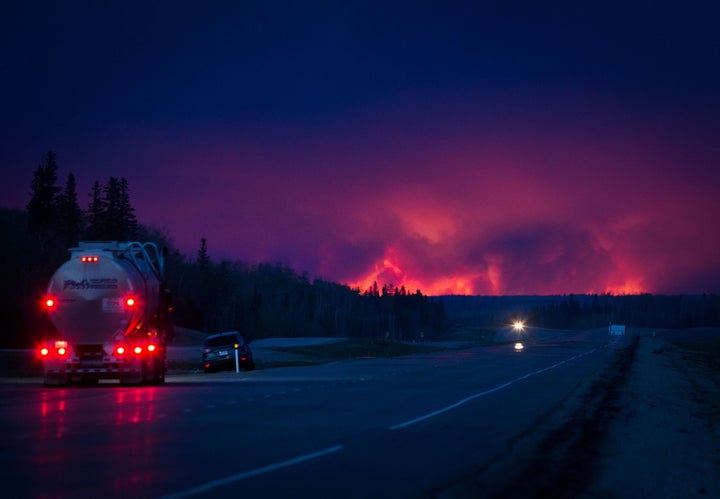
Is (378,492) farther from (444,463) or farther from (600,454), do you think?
(600,454)

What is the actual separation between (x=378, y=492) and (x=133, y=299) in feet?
59.8

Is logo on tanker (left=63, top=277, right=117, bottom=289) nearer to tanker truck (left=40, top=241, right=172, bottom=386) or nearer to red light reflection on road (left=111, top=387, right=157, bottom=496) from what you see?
tanker truck (left=40, top=241, right=172, bottom=386)

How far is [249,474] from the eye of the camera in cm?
1021

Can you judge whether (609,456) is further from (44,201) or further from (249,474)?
(44,201)

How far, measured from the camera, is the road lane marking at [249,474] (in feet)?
29.5

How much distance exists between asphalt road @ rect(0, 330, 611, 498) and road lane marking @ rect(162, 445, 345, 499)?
0.02 m

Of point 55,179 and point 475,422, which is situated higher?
point 55,179

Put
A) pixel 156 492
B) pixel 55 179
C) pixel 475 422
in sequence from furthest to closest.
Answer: pixel 55 179 → pixel 475 422 → pixel 156 492

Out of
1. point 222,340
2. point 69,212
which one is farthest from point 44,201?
point 222,340

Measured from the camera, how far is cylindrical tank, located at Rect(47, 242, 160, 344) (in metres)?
25.8

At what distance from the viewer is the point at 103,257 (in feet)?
86.6

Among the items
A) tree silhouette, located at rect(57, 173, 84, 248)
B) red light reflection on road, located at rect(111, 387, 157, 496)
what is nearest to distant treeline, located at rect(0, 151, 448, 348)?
tree silhouette, located at rect(57, 173, 84, 248)

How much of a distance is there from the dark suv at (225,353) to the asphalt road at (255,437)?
1185cm

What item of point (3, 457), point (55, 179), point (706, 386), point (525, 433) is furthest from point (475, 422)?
point (55, 179)
